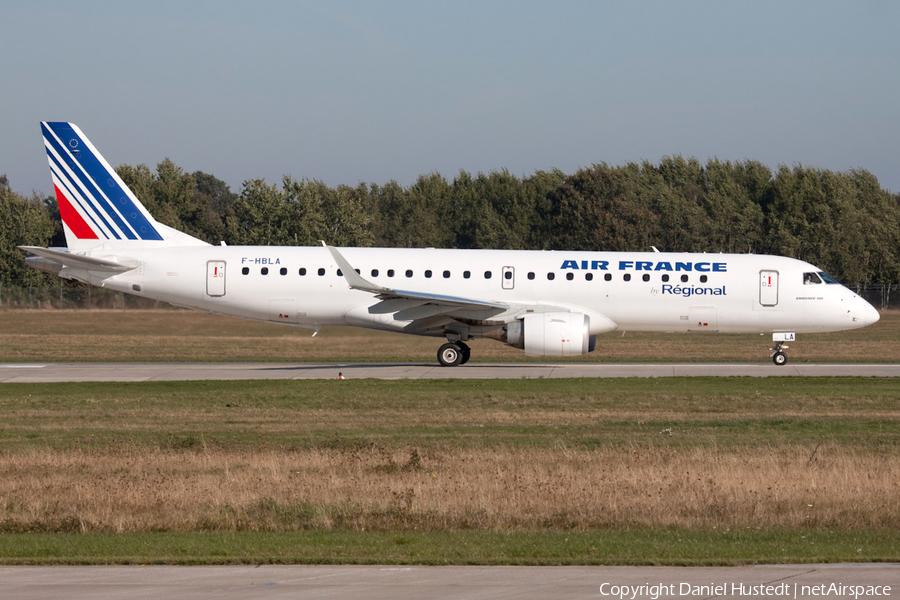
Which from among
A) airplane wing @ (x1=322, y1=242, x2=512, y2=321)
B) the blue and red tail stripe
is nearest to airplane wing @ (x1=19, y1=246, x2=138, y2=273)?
the blue and red tail stripe

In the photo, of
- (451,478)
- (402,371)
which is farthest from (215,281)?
(451,478)

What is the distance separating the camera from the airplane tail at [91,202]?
32000mm

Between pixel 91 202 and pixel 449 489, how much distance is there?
22.5 meters

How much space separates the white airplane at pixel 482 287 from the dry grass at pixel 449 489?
14389mm

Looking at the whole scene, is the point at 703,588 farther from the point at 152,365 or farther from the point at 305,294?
the point at 152,365

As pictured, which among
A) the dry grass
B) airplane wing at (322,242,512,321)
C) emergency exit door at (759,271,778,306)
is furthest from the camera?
emergency exit door at (759,271,778,306)

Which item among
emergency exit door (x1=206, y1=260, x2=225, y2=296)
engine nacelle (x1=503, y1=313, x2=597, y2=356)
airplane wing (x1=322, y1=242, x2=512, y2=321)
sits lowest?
engine nacelle (x1=503, y1=313, x2=597, y2=356)

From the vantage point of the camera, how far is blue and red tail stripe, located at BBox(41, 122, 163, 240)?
32.0 meters

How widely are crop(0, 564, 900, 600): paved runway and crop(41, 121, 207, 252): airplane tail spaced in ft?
78.8

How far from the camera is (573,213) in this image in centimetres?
8050

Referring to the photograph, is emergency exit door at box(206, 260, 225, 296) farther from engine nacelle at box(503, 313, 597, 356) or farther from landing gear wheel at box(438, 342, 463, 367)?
engine nacelle at box(503, 313, 597, 356)

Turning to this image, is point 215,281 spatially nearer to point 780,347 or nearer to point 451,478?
point 780,347

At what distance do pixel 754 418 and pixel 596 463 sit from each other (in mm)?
6824

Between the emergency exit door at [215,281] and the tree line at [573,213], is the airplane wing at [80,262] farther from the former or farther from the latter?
the tree line at [573,213]
